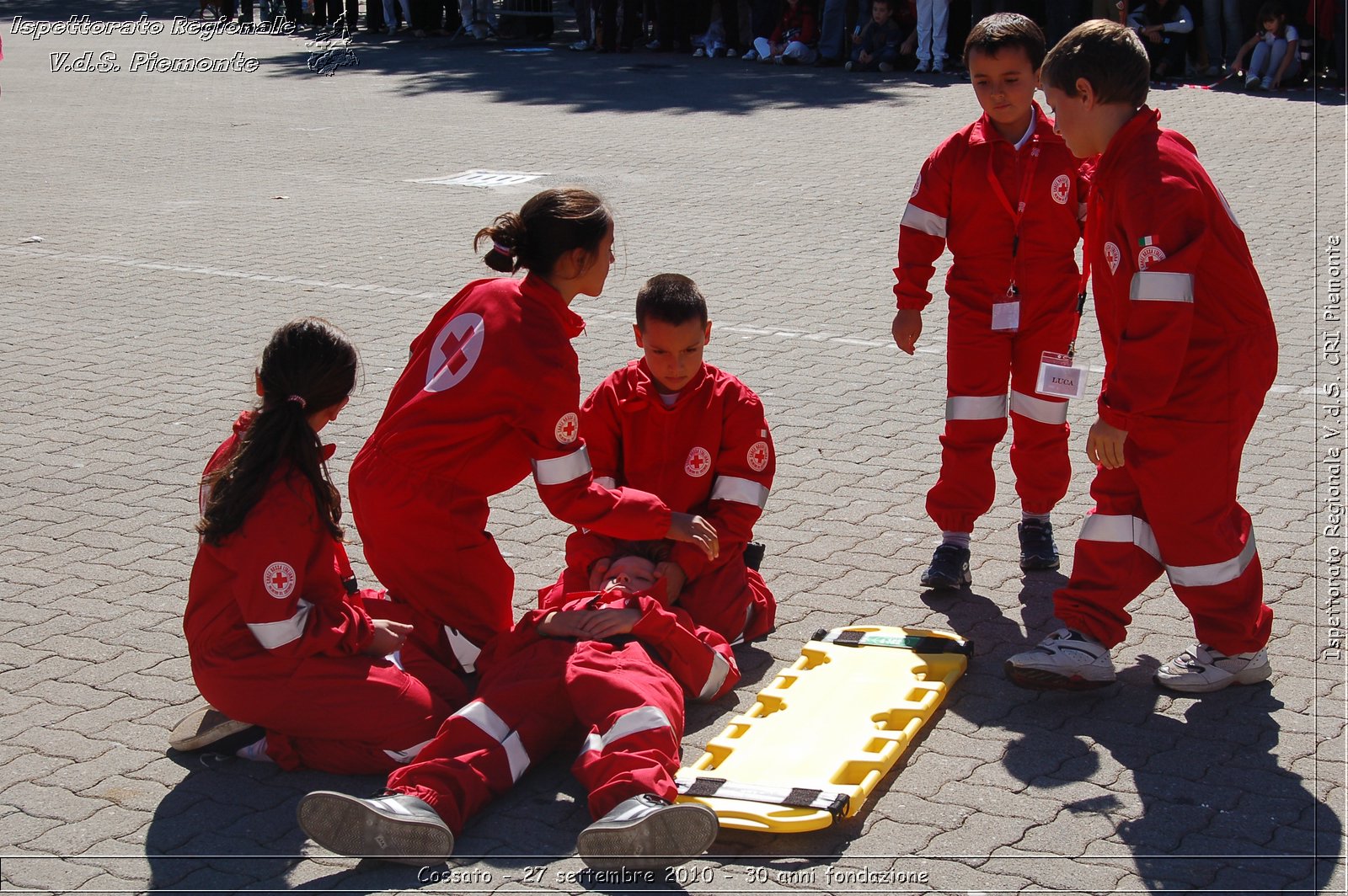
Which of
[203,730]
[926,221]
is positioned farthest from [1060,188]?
[203,730]

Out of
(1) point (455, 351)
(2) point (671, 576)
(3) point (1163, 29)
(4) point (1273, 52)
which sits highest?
Result: (3) point (1163, 29)

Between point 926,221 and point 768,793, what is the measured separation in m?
2.21

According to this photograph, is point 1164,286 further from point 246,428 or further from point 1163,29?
point 1163,29

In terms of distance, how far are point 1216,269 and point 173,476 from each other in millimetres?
4160

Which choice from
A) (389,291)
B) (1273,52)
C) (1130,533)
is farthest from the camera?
(1273,52)

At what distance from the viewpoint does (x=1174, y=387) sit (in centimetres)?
379

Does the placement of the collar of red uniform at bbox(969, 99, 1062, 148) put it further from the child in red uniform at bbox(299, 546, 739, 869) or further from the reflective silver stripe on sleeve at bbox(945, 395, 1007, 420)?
the child in red uniform at bbox(299, 546, 739, 869)

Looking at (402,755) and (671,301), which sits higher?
(671,301)

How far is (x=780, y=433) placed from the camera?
6.38 meters

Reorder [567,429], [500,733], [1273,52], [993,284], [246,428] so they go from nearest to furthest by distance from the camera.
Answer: [500,733] < [246,428] < [567,429] < [993,284] < [1273,52]

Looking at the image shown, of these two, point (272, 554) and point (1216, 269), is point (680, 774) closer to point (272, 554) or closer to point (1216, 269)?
point (272, 554)

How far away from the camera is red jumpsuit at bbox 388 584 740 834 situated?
10.8 feet

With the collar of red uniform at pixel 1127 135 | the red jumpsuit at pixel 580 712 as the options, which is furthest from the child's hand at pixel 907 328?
the red jumpsuit at pixel 580 712

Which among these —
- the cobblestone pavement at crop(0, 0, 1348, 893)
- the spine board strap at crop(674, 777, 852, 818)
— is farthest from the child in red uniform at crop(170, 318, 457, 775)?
the spine board strap at crop(674, 777, 852, 818)
